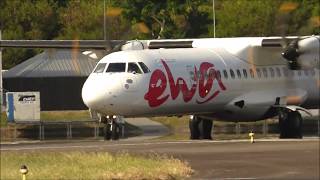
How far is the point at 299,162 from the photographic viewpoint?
2848 centimetres

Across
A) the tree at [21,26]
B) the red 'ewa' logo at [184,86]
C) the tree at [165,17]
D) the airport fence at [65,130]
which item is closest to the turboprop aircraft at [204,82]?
the red 'ewa' logo at [184,86]

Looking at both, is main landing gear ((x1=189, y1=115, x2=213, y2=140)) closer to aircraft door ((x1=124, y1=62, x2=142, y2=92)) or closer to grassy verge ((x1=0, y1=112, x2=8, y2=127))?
aircraft door ((x1=124, y1=62, x2=142, y2=92))

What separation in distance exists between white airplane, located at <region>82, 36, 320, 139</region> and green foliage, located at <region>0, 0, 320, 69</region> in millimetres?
1709

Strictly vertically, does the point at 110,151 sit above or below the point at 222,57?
below

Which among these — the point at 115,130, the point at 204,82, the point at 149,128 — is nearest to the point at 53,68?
the point at 149,128

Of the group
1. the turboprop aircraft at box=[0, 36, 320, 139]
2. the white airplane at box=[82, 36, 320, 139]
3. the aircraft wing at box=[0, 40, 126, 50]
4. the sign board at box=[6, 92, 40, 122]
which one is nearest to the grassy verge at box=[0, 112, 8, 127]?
the sign board at box=[6, 92, 40, 122]

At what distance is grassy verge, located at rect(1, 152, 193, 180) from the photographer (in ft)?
89.3

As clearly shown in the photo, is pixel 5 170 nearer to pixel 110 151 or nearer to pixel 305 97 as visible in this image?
pixel 110 151

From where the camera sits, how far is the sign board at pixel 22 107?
5306 cm

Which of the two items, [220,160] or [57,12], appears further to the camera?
[57,12]

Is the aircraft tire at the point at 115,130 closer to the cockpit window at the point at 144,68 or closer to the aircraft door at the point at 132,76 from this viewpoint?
the aircraft door at the point at 132,76

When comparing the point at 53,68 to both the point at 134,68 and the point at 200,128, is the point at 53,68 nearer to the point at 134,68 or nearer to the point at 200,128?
the point at 200,128

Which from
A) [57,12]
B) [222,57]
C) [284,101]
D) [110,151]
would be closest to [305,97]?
[284,101]

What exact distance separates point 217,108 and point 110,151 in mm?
7456
